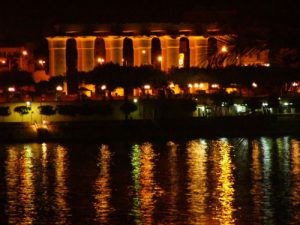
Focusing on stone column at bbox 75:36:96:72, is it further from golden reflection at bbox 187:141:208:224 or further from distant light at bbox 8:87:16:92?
golden reflection at bbox 187:141:208:224

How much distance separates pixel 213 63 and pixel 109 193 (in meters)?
13.6

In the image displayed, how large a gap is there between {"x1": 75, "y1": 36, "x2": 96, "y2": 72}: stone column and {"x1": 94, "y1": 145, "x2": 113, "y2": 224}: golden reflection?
23.4 m

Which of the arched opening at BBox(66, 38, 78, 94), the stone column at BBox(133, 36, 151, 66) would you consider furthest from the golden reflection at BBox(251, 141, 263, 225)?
the stone column at BBox(133, 36, 151, 66)

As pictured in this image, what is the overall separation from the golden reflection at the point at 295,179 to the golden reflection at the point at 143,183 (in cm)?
217

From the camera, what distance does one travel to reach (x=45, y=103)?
3722cm

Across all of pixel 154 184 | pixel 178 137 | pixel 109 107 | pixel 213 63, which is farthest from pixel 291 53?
pixel 109 107

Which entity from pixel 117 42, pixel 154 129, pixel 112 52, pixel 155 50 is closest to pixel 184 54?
pixel 155 50

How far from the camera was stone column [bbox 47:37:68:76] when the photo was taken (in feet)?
170

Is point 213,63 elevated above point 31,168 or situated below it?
above

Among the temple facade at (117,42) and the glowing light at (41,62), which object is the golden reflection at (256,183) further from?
the glowing light at (41,62)

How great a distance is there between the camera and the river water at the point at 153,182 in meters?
12.3

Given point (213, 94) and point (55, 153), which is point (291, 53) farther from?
point (213, 94)

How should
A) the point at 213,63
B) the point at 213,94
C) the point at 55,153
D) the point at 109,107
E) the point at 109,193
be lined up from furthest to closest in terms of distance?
the point at 213,94, the point at 109,107, the point at 55,153, the point at 109,193, the point at 213,63

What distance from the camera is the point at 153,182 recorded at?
1917 centimetres
